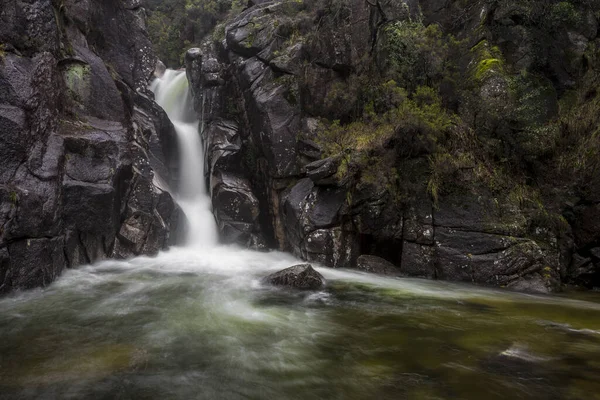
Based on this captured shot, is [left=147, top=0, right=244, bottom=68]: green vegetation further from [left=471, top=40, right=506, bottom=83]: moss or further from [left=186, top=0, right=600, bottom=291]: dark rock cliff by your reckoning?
[left=471, top=40, right=506, bottom=83]: moss

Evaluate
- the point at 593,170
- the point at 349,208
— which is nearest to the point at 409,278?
the point at 349,208

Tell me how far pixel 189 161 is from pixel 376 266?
10272 millimetres

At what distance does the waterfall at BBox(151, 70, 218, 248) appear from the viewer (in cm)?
1410

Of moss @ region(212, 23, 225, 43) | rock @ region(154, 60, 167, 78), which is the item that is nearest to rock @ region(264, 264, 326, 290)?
moss @ region(212, 23, 225, 43)

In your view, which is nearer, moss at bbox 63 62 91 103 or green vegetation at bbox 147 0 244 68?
moss at bbox 63 62 91 103

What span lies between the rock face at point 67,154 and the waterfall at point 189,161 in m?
1.50

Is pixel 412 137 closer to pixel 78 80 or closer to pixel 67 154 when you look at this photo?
pixel 67 154

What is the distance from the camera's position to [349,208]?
1090 centimetres

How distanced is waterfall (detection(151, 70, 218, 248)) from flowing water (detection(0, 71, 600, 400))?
516 cm

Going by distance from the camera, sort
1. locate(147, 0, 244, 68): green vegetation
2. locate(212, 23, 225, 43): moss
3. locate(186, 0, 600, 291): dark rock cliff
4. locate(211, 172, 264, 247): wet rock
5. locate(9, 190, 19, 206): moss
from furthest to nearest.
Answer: locate(147, 0, 244, 68): green vegetation < locate(212, 23, 225, 43): moss < locate(211, 172, 264, 247): wet rock < locate(186, 0, 600, 291): dark rock cliff < locate(9, 190, 19, 206): moss

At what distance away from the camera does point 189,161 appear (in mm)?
16234

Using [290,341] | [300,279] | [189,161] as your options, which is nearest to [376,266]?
[300,279]

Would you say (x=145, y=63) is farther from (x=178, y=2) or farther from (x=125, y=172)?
(x=178, y=2)

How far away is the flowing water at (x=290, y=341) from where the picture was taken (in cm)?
381
